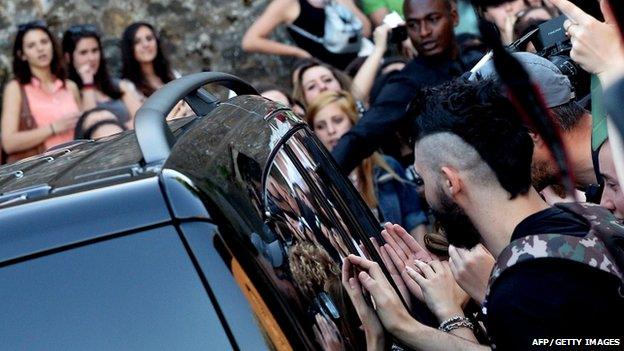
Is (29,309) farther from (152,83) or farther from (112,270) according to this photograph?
(152,83)

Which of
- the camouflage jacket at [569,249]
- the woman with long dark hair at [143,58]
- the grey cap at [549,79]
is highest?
the woman with long dark hair at [143,58]

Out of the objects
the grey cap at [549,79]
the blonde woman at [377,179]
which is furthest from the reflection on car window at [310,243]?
the blonde woman at [377,179]

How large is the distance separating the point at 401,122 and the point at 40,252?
4.50 meters

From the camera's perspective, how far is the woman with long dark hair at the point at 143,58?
766cm

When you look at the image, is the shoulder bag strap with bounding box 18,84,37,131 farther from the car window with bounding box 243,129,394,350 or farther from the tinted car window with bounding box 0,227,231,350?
the tinted car window with bounding box 0,227,231,350

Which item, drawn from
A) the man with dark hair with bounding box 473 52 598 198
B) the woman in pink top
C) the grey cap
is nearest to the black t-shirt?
the man with dark hair with bounding box 473 52 598 198

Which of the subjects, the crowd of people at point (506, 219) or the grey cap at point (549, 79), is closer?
the crowd of people at point (506, 219)

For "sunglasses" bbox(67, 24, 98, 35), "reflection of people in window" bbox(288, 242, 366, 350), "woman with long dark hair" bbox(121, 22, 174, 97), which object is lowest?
"reflection of people in window" bbox(288, 242, 366, 350)

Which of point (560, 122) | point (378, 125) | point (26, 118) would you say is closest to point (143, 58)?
point (26, 118)

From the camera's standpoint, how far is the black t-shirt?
2.62 m

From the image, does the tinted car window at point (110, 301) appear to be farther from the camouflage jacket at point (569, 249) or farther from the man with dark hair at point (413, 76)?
the man with dark hair at point (413, 76)

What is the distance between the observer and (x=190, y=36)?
8.80 meters

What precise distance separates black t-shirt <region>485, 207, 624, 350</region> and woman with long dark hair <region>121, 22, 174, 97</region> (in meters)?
5.21

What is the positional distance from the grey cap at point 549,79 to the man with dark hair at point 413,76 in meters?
2.58
